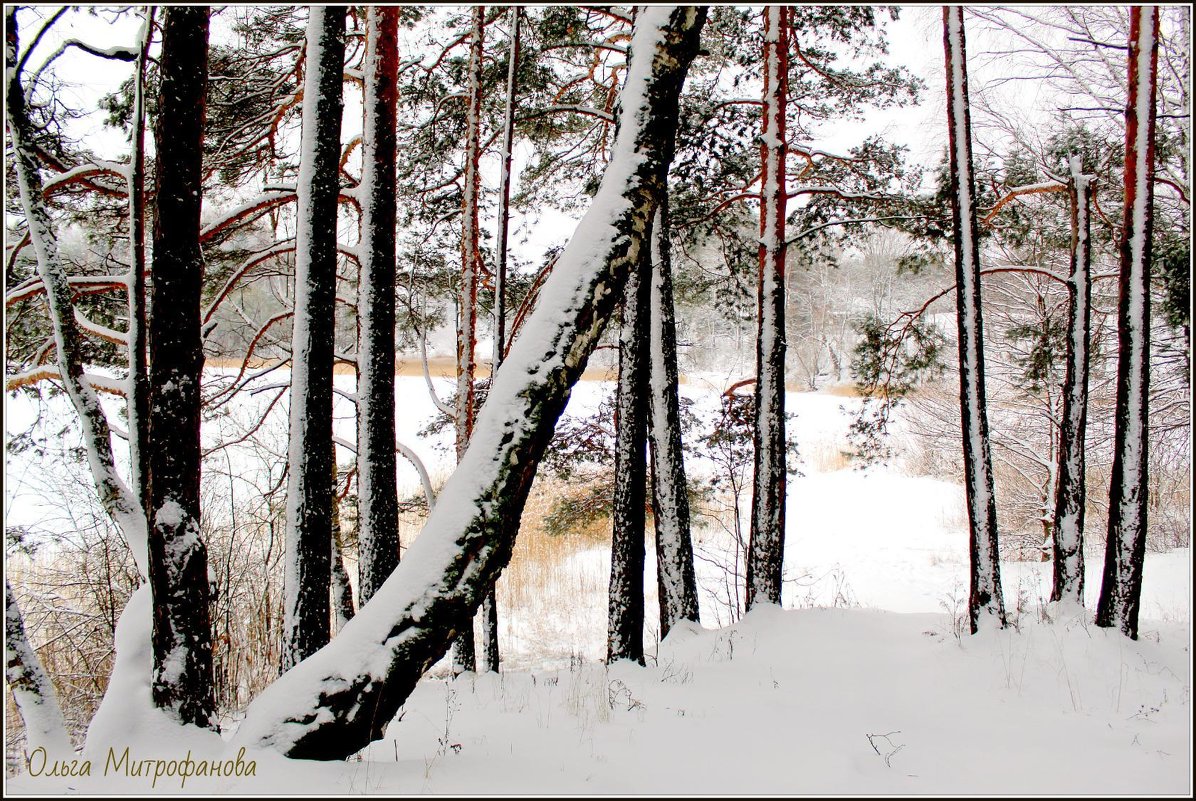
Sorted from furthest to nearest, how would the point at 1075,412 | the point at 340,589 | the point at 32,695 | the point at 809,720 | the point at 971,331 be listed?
the point at 340,589 < the point at 1075,412 < the point at 971,331 < the point at 809,720 < the point at 32,695

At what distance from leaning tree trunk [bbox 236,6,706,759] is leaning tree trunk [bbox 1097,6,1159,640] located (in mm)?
5632

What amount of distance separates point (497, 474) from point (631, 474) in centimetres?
304

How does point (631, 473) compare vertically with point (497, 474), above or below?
below

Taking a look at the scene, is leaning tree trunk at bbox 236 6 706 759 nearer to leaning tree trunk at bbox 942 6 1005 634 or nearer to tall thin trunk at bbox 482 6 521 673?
tall thin trunk at bbox 482 6 521 673

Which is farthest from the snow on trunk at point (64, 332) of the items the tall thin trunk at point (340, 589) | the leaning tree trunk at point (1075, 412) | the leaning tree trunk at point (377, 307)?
the leaning tree trunk at point (1075, 412)

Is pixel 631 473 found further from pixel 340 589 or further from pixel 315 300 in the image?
pixel 340 589

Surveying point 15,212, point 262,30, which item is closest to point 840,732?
point 15,212

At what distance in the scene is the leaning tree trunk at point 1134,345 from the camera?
5.99 metres

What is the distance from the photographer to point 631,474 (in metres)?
5.91

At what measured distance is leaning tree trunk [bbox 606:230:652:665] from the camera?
231 inches

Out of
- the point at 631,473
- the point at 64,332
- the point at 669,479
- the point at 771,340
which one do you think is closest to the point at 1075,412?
the point at 771,340

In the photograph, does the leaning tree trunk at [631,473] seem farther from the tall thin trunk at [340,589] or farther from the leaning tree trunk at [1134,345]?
the leaning tree trunk at [1134,345]

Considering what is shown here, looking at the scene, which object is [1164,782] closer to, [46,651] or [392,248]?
[392,248]

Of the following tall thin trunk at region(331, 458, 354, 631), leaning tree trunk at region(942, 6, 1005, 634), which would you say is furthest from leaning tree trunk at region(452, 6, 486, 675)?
leaning tree trunk at region(942, 6, 1005, 634)
